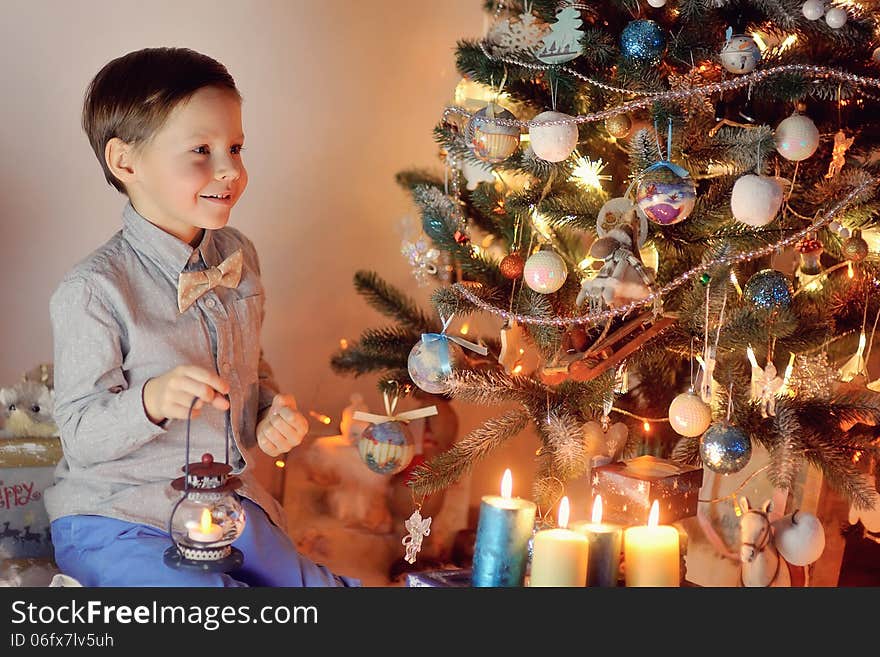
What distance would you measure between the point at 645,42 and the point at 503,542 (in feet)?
2.22

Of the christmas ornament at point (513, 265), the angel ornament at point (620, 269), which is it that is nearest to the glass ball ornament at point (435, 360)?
the christmas ornament at point (513, 265)

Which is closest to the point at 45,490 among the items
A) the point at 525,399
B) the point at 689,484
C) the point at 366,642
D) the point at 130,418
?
the point at 130,418

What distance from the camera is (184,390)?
3.87ft

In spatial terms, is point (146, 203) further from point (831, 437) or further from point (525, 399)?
point (831, 437)

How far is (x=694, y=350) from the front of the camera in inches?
59.4

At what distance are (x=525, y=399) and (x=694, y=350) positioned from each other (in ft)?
0.88

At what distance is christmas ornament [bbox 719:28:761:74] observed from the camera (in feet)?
4.36

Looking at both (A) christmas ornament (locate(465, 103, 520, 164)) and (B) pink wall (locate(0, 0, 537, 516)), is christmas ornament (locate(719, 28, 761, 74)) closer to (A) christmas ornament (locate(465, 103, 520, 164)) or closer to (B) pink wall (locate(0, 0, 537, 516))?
(A) christmas ornament (locate(465, 103, 520, 164))

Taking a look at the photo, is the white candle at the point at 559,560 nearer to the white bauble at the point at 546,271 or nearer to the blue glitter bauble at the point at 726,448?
the blue glitter bauble at the point at 726,448

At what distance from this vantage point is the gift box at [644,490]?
1.38 m

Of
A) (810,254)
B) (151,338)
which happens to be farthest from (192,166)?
(810,254)

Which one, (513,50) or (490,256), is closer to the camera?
(513,50)

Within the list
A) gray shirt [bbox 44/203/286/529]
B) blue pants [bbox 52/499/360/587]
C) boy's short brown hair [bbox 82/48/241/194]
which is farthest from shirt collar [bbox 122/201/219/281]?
blue pants [bbox 52/499/360/587]

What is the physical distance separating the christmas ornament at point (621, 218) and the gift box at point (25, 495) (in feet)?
2.76
